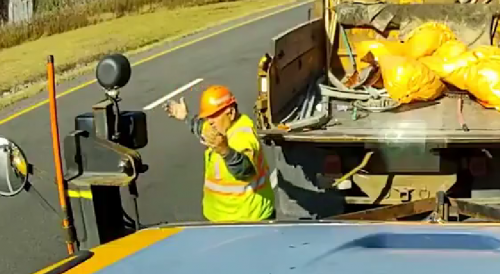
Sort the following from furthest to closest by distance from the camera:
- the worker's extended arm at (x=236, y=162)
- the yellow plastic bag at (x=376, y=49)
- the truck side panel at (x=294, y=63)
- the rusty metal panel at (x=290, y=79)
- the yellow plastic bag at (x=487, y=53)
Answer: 1. the yellow plastic bag at (x=376, y=49)
2. the yellow plastic bag at (x=487, y=53)
3. the truck side panel at (x=294, y=63)
4. the rusty metal panel at (x=290, y=79)
5. the worker's extended arm at (x=236, y=162)

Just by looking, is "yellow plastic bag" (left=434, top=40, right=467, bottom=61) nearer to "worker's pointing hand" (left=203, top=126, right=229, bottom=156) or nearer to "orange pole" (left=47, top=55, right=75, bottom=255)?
"worker's pointing hand" (left=203, top=126, right=229, bottom=156)

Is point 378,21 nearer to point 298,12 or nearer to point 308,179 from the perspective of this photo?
point 308,179

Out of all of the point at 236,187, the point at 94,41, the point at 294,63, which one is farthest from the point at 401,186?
the point at 94,41

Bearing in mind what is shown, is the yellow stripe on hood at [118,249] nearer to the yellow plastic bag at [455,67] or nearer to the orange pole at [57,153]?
the orange pole at [57,153]

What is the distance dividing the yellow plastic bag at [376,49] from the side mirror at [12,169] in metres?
5.38

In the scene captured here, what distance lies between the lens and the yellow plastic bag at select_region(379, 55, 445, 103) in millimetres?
7781

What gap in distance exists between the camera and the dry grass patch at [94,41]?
19.1 metres

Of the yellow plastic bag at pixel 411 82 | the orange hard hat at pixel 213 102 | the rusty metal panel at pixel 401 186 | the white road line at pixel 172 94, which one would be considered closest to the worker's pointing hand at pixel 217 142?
the orange hard hat at pixel 213 102

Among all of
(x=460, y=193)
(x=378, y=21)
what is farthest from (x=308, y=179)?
(x=378, y=21)

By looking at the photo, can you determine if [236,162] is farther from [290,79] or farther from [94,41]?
[94,41]

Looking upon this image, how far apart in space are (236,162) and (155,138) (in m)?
7.32

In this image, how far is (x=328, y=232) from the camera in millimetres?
2887

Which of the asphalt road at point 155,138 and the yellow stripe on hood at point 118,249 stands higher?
the yellow stripe on hood at point 118,249

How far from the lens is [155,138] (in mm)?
12492
